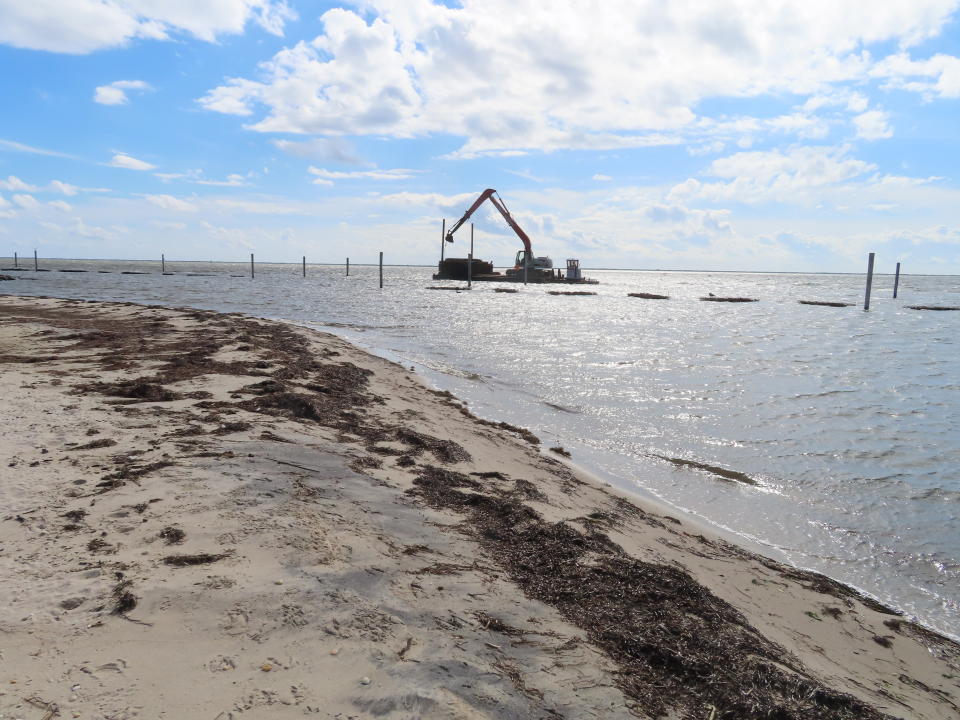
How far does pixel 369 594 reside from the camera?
9.24ft

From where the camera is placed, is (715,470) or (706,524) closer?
(706,524)

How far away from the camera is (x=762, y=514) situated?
588 centimetres

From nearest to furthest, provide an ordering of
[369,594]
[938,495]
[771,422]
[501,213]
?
[369,594], [938,495], [771,422], [501,213]

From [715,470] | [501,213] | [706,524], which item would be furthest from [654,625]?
[501,213]

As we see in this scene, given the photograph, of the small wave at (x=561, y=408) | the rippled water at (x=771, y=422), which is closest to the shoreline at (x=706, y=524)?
the rippled water at (x=771, y=422)

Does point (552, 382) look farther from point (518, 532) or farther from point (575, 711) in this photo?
point (575, 711)

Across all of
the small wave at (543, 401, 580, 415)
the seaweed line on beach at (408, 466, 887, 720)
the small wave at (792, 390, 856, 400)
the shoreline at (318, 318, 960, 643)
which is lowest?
the shoreline at (318, 318, 960, 643)

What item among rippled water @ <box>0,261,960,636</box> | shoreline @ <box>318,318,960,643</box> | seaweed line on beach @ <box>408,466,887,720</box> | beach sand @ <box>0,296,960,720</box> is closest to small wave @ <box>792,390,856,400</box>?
rippled water @ <box>0,261,960,636</box>

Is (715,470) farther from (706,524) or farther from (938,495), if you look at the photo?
(938,495)

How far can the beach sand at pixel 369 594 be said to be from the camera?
221 centimetres

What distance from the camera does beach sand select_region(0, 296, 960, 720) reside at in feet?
7.25

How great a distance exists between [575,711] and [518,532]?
173cm

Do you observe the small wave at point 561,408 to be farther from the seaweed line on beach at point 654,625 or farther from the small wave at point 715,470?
the seaweed line on beach at point 654,625

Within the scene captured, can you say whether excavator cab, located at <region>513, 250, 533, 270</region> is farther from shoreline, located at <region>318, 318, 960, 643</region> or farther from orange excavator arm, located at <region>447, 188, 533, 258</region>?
shoreline, located at <region>318, 318, 960, 643</region>
